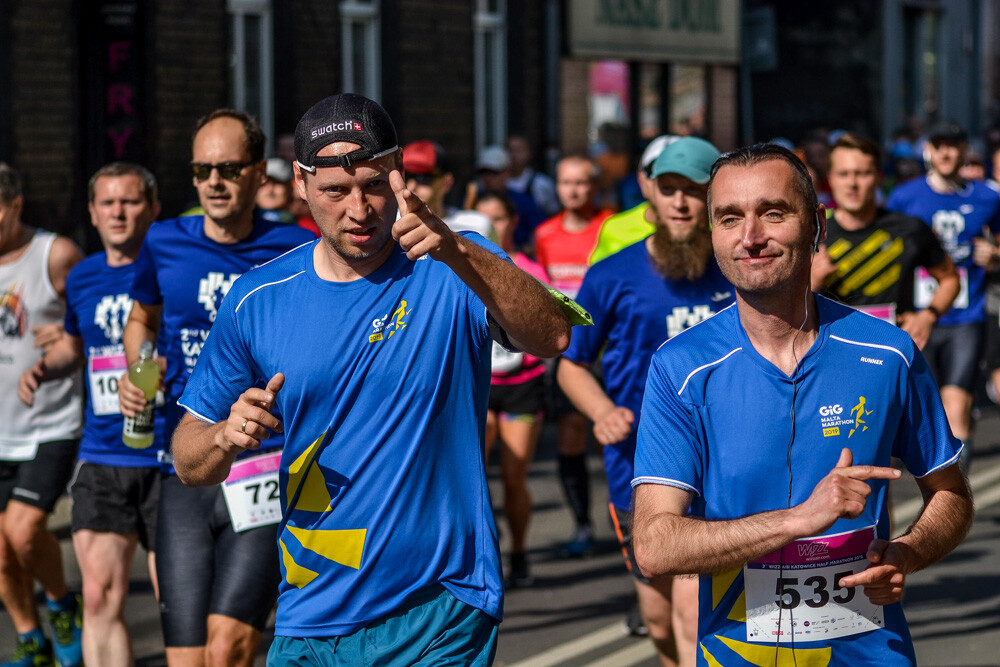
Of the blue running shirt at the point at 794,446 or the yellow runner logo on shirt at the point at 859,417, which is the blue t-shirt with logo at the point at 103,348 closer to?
the blue running shirt at the point at 794,446

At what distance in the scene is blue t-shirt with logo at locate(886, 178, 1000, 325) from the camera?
9.48 metres

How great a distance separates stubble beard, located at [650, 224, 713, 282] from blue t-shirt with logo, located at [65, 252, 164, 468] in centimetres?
208

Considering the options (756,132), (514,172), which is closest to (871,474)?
(514,172)

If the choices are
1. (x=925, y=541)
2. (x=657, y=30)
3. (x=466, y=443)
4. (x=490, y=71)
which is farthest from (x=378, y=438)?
(x=657, y=30)

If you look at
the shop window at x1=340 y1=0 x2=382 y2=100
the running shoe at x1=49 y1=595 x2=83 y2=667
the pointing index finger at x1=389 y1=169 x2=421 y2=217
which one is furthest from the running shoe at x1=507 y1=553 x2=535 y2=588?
the shop window at x1=340 y1=0 x2=382 y2=100

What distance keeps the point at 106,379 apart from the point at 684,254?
2346mm

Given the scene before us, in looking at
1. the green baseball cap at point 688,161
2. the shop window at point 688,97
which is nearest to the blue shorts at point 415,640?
the green baseball cap at point 688,161

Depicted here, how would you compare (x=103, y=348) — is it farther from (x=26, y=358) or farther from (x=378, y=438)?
(x=378, y=438)

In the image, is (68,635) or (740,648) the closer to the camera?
(740,648)

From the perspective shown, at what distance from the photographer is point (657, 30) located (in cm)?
2175

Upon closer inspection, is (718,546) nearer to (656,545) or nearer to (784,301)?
(656,545)

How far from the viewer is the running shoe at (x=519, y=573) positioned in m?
7.69

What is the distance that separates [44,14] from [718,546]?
1020 centimetres

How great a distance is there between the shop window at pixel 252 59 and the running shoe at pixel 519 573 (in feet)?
25.5
